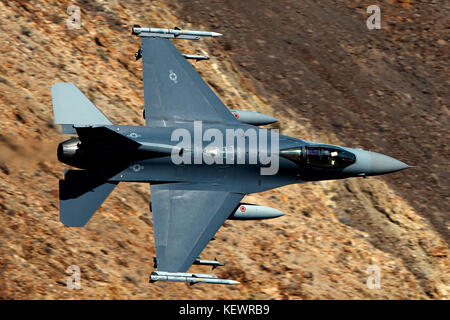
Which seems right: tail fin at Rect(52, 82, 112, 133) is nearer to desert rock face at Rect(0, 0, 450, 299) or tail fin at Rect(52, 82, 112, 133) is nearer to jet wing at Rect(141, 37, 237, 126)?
jet wing at Rect(141, 37, 237, 126)

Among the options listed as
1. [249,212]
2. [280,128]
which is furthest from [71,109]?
[280,128]

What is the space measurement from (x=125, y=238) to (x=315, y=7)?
13777 millimetres

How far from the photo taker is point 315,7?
27.3 metres

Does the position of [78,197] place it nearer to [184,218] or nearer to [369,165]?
[184,218]

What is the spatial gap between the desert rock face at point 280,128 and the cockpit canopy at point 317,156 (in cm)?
444

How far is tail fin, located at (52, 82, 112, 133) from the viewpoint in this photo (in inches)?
695

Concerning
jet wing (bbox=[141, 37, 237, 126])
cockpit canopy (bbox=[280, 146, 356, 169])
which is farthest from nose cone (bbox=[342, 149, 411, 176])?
jet wing (bbox=[141, 37, 237, 126])

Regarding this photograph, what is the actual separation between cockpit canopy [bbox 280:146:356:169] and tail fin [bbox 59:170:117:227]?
5584 millimetres

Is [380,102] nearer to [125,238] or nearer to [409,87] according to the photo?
[409,87]

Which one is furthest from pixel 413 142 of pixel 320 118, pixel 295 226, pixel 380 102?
pixel 295 226

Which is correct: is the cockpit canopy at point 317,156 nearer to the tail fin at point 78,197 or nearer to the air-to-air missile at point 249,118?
the air-to-air missile at point 249,118

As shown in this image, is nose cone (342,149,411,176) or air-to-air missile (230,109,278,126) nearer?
nose cone (342,149,411,176)

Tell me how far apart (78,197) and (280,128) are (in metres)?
9.58

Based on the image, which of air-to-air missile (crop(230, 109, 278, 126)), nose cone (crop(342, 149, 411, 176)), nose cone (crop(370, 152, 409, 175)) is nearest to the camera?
nose cone (crop(342, 149, 411, 176))
